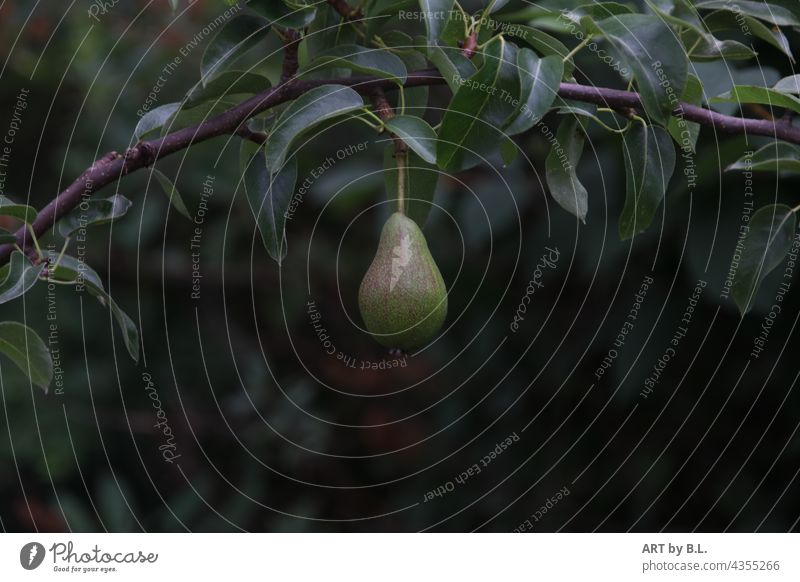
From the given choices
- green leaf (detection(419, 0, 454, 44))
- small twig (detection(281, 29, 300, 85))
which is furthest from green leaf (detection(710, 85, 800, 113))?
small twig (detection(281, 29, 300, 85))

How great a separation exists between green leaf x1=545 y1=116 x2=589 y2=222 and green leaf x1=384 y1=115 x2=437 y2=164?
0.12 metres

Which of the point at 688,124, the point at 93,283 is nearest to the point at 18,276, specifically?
the point at 93,283

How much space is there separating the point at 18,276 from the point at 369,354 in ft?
4.01

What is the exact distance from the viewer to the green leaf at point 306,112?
2.02ft

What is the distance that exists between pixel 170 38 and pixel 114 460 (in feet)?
2.67

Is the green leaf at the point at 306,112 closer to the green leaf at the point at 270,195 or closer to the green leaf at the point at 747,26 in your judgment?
the green leaf at the point at 270,195

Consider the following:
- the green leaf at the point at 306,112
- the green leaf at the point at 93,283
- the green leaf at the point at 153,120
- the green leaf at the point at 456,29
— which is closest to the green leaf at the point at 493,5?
the green leaf at the point at 456,29

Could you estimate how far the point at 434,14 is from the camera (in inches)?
24.7

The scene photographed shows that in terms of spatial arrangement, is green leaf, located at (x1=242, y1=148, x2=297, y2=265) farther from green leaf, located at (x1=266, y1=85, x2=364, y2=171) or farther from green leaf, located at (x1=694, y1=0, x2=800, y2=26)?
green leaf, located at (x1=694, y1=0, x2=800, y2=26)

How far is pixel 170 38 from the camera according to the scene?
5.49 feet

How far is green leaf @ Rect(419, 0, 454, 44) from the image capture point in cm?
62

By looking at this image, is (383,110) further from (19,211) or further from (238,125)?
(19,211)
